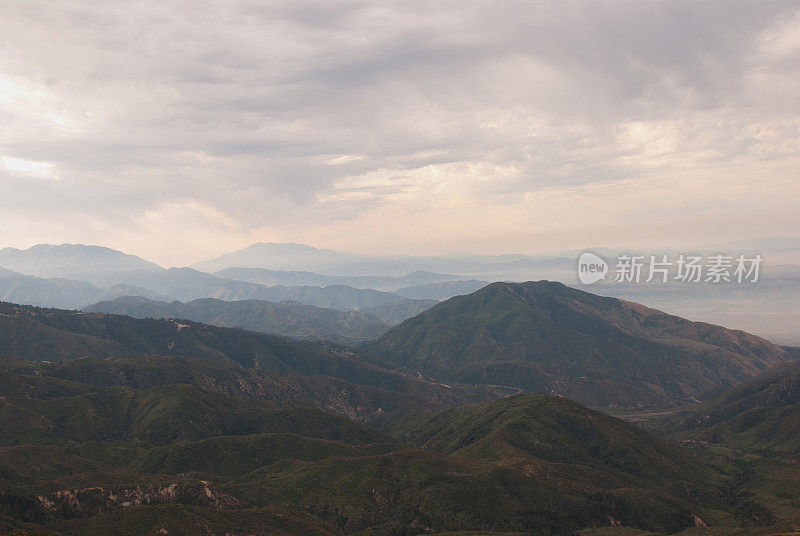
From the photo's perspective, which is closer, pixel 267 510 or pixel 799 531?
pixel 799 531

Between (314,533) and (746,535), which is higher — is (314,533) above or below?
below

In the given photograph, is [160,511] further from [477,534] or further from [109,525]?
[477,534]

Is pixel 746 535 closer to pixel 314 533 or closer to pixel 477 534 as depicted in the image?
pixel 477 534

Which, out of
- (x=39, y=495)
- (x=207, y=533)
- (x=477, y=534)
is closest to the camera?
(x=207, y=533)

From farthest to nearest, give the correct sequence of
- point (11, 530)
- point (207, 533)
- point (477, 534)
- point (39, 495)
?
point (477, 534) < point (39, 495) < point (207, 533) < point (11, 530)

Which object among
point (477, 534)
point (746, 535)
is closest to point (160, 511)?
point (477, 534)

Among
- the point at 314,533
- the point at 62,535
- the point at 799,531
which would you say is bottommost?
the point at 314,533

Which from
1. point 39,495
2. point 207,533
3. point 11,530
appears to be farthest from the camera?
point 39,495

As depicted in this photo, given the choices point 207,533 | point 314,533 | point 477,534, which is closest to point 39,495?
point 207,533

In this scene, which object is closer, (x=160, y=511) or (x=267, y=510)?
(x=160, y=511)
